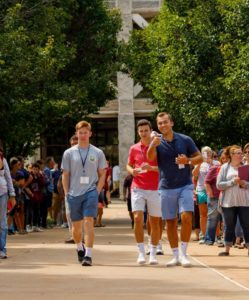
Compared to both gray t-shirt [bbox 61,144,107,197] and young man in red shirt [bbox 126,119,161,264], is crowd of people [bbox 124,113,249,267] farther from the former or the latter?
gray t-shirt [bbox 61,144,107,197]

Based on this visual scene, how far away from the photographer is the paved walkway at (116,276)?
9648 mm

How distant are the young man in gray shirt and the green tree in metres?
10.8

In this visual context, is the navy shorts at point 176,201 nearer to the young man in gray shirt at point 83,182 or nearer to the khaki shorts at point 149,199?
the khaki shorts at point 149,199

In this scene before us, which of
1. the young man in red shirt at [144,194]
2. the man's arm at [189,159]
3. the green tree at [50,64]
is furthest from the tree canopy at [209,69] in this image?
the man's arm at [189,159]

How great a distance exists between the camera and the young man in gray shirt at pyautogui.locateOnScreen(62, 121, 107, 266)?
12961mm

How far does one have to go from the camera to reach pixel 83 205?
13055mm

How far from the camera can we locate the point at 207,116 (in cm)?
2738

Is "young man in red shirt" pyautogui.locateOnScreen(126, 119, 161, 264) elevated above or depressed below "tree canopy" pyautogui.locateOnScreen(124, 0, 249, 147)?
below

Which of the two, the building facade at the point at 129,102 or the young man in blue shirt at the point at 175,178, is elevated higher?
the building facade at the point at 129,102

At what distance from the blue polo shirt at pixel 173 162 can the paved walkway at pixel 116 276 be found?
113cm

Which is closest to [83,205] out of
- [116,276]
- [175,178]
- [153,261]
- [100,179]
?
[100,179]

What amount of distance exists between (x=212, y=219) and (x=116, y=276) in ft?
22.3

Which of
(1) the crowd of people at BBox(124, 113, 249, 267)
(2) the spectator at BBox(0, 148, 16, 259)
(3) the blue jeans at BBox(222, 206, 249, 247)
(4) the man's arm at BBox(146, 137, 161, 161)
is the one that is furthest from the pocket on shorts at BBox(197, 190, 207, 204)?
(4) the man's arm at BBox(146, 137, 161, 161)

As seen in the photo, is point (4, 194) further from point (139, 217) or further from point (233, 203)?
point (233, 203)
